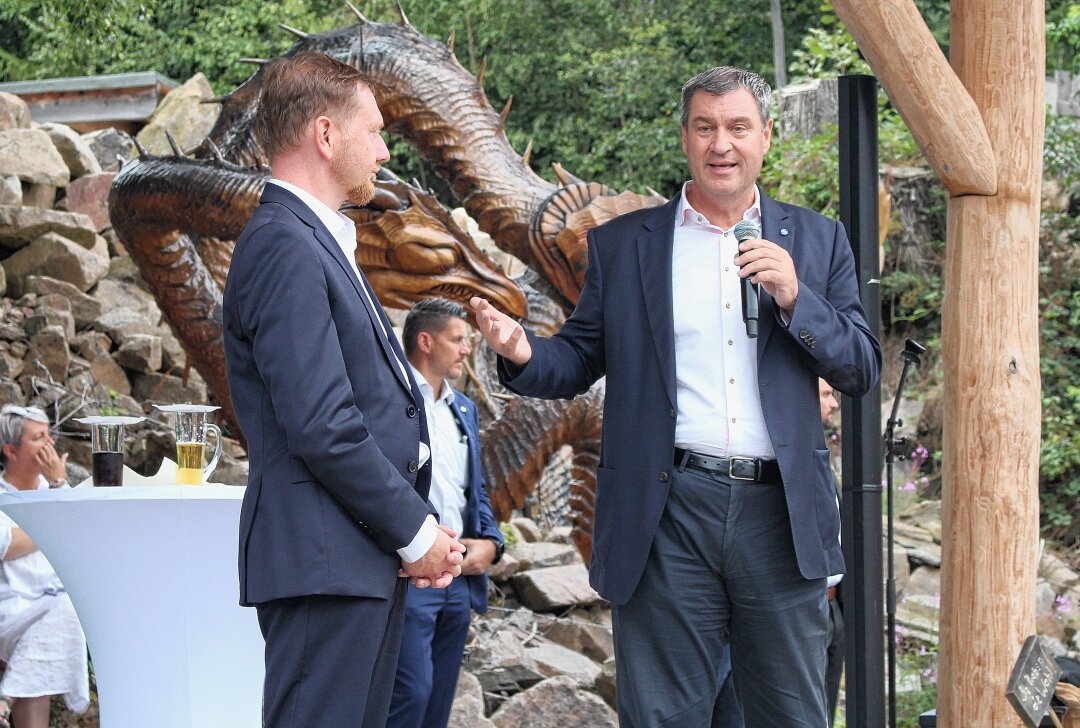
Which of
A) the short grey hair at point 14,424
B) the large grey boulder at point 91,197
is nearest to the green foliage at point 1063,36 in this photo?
the large grey boulder at point 91,197

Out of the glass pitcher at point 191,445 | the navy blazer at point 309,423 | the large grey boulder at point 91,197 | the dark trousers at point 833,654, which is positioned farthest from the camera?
the large grey boulder at point 91,197

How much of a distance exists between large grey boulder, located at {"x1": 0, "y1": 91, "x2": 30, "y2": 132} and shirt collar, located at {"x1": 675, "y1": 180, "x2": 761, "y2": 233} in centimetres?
962

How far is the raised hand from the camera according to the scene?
272 centimetres

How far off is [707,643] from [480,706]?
2902mm

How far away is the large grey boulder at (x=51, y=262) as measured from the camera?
9836mm

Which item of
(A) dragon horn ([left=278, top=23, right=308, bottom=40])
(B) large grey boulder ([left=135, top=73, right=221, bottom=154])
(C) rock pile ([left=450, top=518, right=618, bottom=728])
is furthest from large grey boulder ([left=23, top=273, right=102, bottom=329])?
(A) dragon horn ([left=278, top=23, right=308, bottom=40])

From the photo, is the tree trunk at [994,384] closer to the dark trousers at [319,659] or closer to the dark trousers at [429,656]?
the dark trousers at [429,656]

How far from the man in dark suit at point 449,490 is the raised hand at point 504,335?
4.43ft

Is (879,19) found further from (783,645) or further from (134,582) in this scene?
(134,582)

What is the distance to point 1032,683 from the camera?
3.21 m

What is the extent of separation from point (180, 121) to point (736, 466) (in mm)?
11178

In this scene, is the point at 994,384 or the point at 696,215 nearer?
the point at 696,215

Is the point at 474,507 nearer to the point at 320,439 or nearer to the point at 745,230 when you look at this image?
the point at 745,230

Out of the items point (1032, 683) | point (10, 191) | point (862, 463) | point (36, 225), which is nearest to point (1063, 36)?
point (36, 225)
